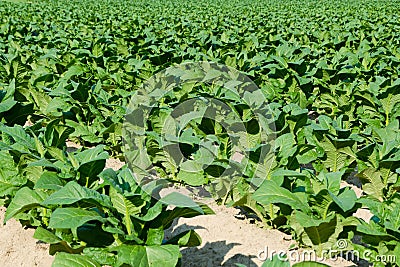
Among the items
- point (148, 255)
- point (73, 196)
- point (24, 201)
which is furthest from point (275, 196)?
point (24, 201)

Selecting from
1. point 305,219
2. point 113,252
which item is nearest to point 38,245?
point 113,252

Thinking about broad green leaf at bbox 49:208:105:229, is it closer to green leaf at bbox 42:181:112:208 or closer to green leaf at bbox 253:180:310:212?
green leaf at bbox 42:181:112:208

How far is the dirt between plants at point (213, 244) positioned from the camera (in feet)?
11.4

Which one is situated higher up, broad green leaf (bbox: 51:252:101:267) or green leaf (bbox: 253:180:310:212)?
green leaf (bbox: 253:180:310:212)

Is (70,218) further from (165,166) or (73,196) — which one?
(165,166)

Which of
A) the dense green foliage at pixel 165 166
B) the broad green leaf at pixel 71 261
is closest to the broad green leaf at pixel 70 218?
the dense green foliage at pixel 165 166

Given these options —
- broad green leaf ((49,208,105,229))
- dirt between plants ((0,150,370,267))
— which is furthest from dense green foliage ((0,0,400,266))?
dirt between plants ((0,150,370,267))

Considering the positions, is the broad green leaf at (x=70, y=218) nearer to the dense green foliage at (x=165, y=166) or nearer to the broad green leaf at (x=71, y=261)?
the dense green foliage at (x=165, y=166)

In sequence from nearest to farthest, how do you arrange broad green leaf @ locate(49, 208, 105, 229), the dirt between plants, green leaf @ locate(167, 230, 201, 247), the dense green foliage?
1. broad green leaf @ locate(49, 208, 105, 229)
2. the dense green foliage
3. green leaf @ locate(167, 230, 201, 247)
4. the dirt between plants

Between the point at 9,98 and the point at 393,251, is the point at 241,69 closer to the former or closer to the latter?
the point at 9,98

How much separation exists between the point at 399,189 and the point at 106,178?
2.43 m

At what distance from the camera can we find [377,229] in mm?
2744

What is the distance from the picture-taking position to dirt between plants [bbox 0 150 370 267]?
3.48 m

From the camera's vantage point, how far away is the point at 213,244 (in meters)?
3.70
